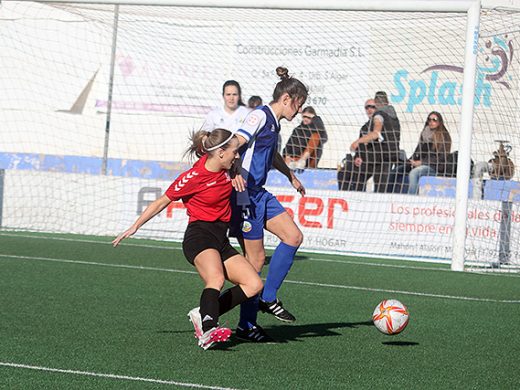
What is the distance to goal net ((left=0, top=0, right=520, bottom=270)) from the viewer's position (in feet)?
46.8

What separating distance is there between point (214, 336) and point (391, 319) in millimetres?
1399

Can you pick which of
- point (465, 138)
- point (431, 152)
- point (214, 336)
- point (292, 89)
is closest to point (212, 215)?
point (214, 336)

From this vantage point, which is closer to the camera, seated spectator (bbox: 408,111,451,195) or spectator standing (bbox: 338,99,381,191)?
seated spectator (bbox: 408,111,451,195)

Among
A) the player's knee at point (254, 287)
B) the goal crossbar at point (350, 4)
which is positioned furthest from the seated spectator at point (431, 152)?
the player's knee at point (254, 287)

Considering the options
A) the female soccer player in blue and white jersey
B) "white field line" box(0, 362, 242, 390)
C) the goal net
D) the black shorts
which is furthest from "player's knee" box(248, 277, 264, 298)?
the goal net

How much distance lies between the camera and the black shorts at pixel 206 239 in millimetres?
6883

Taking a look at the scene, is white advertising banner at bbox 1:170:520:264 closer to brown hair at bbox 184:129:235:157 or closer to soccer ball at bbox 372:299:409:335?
soccer ball at bbox 372:299:409:335

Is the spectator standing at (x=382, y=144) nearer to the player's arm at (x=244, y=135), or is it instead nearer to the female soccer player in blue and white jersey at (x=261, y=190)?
the female soccer player in blue and white jersey at (x=261, y=190)

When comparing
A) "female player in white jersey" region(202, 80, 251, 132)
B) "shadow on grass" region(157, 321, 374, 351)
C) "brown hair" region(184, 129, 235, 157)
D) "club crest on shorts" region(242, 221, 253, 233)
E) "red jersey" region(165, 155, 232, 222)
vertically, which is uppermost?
"female player in white jersey" region(202, 80, 251, 132)

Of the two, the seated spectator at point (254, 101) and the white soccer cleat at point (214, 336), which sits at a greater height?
the seated spectator at point (254, 101)

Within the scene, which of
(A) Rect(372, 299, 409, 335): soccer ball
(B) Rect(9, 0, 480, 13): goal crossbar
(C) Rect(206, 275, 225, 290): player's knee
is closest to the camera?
(C) Rect(206, 275, 225, 290): player's knee

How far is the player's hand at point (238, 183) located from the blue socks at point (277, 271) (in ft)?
3.30

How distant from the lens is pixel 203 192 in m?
7.00

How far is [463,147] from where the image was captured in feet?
41.8
